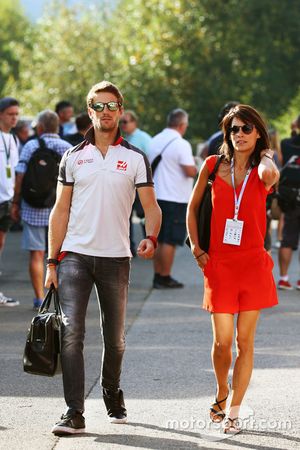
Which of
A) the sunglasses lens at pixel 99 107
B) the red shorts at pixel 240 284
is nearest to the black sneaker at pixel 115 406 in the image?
the red shorts at pixel 240 284

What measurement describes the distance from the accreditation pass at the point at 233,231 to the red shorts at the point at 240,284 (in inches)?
2.8

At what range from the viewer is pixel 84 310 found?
6.80 metres

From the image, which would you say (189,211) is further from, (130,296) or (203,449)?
(130,296)

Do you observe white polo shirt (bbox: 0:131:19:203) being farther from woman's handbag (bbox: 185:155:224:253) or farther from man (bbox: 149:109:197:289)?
woman's handbag (bbox: 185:155:224:253)

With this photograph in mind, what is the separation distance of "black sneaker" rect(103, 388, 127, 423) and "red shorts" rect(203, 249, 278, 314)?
72 cm

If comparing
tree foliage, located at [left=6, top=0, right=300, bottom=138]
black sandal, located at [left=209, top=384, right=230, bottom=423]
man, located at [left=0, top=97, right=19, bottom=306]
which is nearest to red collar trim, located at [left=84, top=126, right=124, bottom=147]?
black sandal, located at [left=209, top=384, right=230, bottom=423]

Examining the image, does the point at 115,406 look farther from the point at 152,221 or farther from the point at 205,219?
the point at 205,219

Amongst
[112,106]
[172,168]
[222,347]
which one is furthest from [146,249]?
[172,168]

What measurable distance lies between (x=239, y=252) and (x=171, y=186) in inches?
277

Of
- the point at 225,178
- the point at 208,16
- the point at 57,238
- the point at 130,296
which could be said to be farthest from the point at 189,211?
the point at 208,16

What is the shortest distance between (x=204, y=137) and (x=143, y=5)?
6.01 m

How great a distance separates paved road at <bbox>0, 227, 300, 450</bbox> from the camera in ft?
21.7

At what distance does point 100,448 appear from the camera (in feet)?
20.8

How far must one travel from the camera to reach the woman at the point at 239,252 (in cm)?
679
